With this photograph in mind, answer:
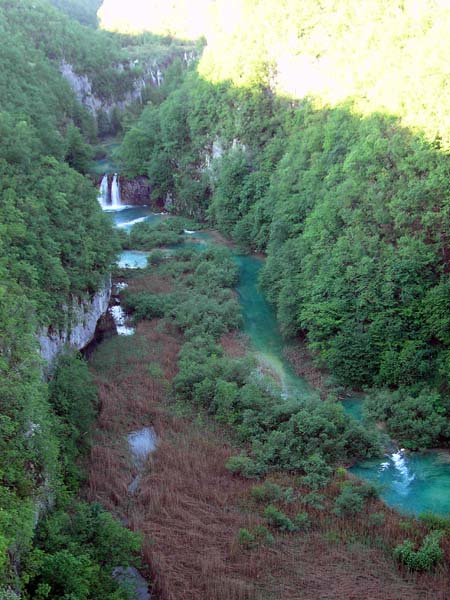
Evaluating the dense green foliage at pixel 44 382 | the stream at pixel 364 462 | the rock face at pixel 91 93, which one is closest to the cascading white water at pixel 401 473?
the stream at pixel 364 462

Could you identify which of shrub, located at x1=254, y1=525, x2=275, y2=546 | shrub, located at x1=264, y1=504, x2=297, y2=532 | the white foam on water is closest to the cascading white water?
shrub, located at x1=264, y1=504, x2=297, y2=532

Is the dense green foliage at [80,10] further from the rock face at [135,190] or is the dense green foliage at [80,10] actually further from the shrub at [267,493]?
the shrub at [267,493]

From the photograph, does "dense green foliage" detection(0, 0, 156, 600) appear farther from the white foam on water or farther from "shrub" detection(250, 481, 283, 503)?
the white foam on water

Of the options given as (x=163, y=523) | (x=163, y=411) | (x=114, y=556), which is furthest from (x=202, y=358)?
(x=114, y=556)

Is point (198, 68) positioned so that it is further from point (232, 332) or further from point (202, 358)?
point (202, 358)

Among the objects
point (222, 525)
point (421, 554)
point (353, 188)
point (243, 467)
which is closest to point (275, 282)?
point (353, 188)

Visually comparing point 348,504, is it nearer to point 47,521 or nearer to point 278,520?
point 278,520
